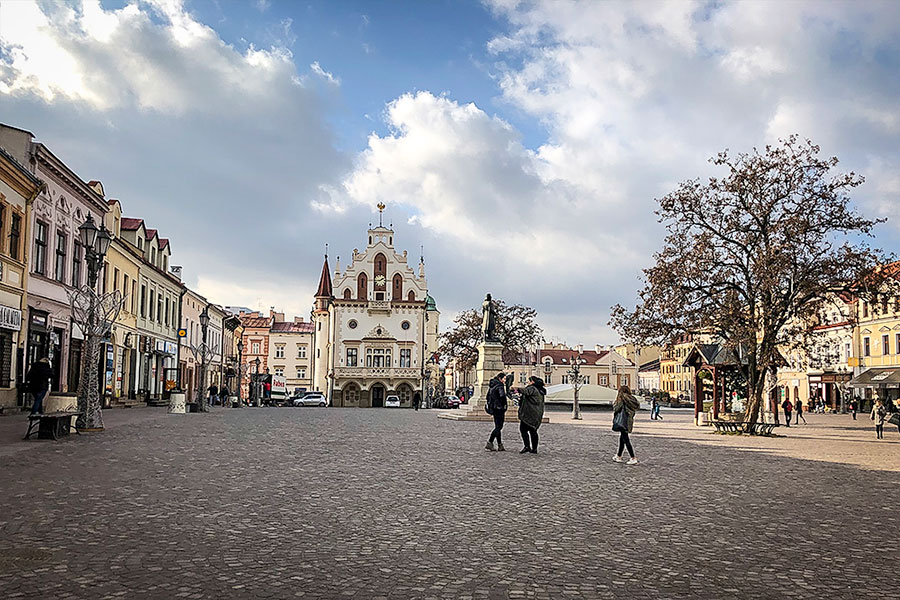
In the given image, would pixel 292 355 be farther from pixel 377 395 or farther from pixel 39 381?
pixel 39 381

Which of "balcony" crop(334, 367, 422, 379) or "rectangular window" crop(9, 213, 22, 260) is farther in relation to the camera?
"balcony" crop(334, 367, 422, 379)

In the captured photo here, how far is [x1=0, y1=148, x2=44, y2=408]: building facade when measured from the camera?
2526 centimetres

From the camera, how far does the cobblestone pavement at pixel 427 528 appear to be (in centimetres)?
621

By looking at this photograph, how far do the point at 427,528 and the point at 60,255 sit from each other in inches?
1096

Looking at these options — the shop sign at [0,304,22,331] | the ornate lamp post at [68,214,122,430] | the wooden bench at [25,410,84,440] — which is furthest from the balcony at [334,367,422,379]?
the wooden bench at [25,410,84,440]

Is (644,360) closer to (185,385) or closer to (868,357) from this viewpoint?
(868,357)

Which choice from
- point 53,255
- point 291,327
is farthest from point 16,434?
point 291,327

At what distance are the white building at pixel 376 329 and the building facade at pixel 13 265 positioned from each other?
200 feet

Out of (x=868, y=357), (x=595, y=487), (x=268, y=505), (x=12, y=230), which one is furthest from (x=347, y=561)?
(x=868, y=357)

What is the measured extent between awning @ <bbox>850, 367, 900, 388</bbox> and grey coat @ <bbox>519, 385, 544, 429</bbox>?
48005mm

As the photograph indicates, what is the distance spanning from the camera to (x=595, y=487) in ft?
40.5

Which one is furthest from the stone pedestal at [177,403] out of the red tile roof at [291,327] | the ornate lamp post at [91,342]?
the red tile roof at [291,327]

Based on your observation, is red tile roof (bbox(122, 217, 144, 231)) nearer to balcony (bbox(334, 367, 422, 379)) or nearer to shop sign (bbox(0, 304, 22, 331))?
shop sign (bbox(0, 304, 22, 331))

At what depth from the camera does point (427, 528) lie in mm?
8547
